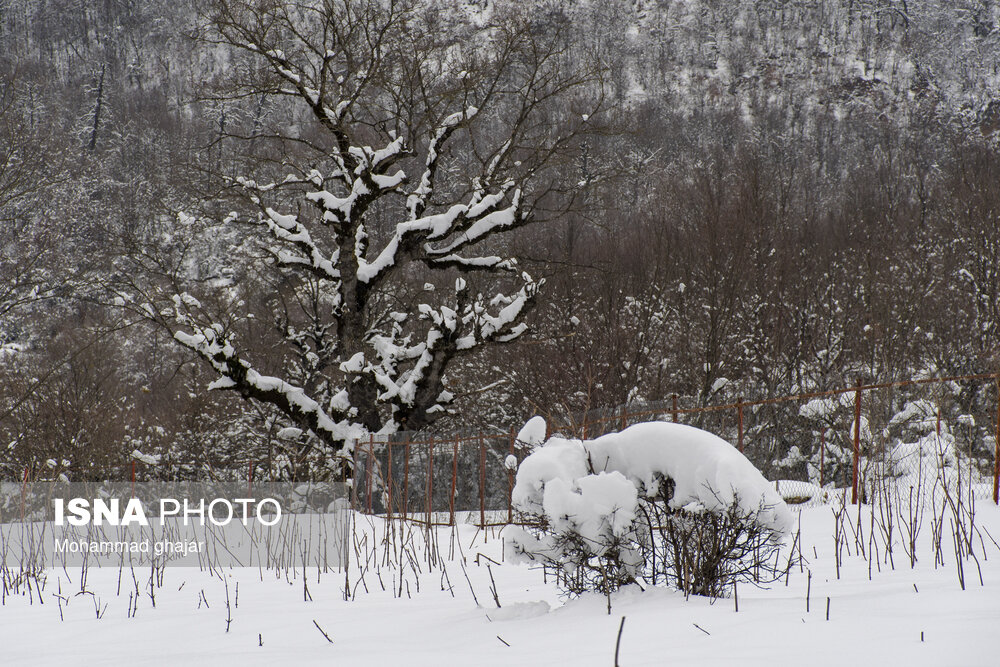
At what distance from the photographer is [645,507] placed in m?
4.05

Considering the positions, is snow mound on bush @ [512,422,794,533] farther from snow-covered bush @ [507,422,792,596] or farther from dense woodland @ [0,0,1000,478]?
dense woodland @ [0,0,1000,478]

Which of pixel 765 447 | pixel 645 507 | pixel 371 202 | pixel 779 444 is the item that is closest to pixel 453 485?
pixel 645 507

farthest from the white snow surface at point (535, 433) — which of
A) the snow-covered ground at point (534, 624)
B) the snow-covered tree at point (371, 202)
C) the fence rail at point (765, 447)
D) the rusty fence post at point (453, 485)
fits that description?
the snow-covered tree at point (371, 202)

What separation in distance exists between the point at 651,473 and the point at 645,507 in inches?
7.5

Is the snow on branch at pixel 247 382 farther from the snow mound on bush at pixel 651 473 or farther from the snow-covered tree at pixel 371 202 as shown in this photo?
the snow mound on bush at pixel 651 473

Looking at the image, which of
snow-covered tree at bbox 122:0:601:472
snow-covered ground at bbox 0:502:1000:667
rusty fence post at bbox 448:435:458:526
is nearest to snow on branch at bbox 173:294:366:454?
snow-covered tree at bbox 122:0:601:472

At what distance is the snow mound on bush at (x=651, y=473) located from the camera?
3.76 meters

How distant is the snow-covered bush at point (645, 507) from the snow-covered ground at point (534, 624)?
0.56 feet

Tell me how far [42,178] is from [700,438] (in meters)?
11.2

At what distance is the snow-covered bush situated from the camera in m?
3.76

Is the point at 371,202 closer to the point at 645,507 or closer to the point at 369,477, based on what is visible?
the point at 369,477

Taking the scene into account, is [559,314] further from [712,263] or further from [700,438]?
[700,438]

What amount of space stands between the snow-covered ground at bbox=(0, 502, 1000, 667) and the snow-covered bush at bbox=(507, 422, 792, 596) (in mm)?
172

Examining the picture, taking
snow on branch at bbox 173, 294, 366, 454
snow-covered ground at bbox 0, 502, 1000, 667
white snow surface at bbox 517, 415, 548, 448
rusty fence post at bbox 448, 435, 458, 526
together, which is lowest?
snow-covered ground at bbox 0, 502, 1000, 667
